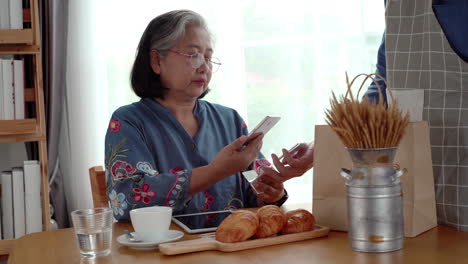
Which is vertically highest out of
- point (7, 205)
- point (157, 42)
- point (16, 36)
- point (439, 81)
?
point (16, 36)

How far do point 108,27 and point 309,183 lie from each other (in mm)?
1425

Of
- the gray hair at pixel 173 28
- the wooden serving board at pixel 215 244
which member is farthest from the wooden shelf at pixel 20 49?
the wooden serving board at pixel 215 244

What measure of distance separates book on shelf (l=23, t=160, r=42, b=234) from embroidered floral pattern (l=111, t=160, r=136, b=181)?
132 cm

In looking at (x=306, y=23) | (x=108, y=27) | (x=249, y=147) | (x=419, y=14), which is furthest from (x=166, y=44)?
(x=306, y=23)

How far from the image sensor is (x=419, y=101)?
1.31m

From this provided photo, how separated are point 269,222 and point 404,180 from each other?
0.27 meters

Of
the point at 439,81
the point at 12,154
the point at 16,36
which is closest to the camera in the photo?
the point at 439,81

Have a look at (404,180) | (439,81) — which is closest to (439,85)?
(439,81)

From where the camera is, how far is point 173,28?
2033 millimetres

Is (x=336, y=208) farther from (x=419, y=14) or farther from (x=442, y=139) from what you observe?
(x=419, y=14)

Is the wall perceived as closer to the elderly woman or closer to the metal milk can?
the elderly woman

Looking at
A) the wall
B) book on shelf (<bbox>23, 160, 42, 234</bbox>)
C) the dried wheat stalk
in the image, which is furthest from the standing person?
the wall

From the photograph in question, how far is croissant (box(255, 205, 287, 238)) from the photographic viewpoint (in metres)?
1.21

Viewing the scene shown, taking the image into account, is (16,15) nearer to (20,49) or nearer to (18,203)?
(20,49)
